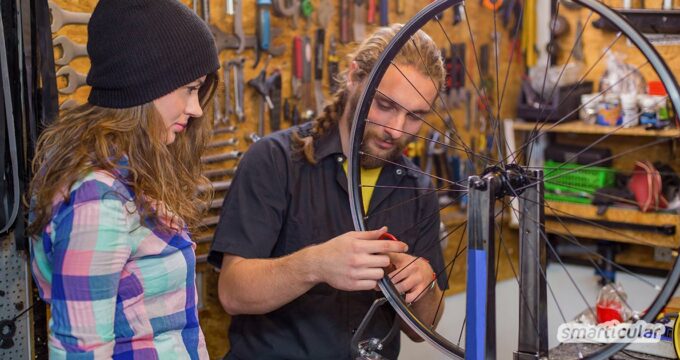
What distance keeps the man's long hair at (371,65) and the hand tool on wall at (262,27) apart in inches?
25.7

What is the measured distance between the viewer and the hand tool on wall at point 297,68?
2.67m

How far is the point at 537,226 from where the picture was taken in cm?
129

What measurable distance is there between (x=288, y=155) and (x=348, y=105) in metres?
0.19

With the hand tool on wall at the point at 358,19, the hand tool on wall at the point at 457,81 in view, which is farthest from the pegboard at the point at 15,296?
the hand tool on wall at the point at 457,81

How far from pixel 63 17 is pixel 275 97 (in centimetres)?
81

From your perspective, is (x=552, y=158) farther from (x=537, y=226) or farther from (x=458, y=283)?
(x=537, y=226)

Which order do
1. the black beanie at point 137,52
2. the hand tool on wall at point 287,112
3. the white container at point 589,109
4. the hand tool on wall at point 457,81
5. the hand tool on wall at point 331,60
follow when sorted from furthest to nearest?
the hand tool on wall at point 457,81
the white container at point 589,109
the hand tool on wall at point 331,60
the hand tool on wall at point 287,112
the black beanie at point 137,52

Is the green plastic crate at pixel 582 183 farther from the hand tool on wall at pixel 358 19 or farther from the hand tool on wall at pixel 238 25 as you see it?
the hand tool on wall at pixel 238 25

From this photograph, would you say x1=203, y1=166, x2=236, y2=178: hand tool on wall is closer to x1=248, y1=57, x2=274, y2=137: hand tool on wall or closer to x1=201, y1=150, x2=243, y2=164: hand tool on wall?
x1=201, y1=150, x2=243, y2=164: hand tool on wall

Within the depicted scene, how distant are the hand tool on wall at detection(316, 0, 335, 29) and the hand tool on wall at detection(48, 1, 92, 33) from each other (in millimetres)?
945

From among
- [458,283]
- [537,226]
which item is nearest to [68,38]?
[537,226]

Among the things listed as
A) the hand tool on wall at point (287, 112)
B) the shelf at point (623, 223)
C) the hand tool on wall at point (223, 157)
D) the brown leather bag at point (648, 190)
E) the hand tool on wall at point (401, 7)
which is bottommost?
the shelf at point (623, 223)

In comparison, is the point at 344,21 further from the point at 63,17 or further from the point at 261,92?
the point at 63,17

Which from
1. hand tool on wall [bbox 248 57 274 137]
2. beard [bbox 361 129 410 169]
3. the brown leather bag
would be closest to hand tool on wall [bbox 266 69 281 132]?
hand tool on wall [bbox 248 57 274 137]
